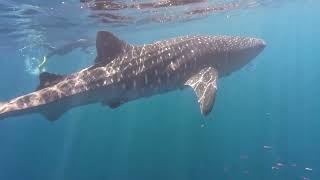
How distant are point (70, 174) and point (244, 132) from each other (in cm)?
2003

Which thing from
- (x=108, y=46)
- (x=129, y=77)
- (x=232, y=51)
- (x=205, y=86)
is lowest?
(x=205, y=86)

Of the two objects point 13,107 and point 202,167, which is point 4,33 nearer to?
point 202,167

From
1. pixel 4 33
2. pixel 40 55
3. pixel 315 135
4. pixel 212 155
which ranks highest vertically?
pixel 4 33

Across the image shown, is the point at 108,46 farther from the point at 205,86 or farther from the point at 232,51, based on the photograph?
the point at 232,51

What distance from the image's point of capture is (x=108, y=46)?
33.4 ft

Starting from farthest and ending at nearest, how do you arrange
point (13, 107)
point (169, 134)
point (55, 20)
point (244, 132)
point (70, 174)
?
point (244, 132) → point (169, 134) → point (70, 174) → point (55, 20) → point (13, 107)

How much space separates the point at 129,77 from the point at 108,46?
3.18 feet

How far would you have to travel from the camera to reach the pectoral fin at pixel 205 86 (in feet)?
29.6

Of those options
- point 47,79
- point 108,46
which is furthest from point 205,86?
point 47,79

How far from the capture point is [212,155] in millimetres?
34750

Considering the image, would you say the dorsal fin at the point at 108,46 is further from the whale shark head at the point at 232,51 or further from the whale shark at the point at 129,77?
the whale shark head at the point at 232,51

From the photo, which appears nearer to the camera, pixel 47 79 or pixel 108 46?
pixel 47 79

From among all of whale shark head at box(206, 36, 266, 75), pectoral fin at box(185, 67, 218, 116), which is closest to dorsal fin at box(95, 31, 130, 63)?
pectoral fin at box(185, 67, 218, 116)

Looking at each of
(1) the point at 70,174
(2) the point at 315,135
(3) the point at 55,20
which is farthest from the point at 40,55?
(2) the point at 315,135
